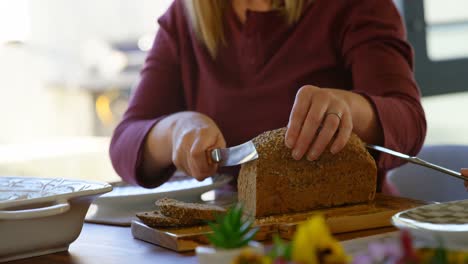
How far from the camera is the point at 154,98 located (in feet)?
5.24

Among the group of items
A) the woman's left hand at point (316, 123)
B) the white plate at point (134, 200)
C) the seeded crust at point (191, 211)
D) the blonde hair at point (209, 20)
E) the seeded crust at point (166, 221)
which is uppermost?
the blonde hair at point (209, 20)

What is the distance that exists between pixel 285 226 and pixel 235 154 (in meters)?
0.23

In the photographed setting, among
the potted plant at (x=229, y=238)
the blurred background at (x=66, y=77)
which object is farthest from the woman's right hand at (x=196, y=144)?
the blurred background at (x=66, y=77)

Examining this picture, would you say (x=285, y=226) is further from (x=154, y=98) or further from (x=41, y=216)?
(x=154, y=98)

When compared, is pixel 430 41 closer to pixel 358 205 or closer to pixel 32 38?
pixel 358 205

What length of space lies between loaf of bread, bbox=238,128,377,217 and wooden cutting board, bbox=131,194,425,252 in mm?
27

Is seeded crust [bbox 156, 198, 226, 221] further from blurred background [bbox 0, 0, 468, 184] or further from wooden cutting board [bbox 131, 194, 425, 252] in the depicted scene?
blurred background [bbox 0, 0, 468, 184]

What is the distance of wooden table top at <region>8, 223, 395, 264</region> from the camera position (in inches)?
35.7

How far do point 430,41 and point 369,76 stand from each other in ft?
4.89

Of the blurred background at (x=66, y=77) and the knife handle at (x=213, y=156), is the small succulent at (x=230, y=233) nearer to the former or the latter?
the knife handle at (x=213, y=156)

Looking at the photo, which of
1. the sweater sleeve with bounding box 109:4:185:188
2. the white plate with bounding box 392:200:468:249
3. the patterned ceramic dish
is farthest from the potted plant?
the sweater sleeve with bounding box 109:4:185:188

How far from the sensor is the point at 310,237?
43cm

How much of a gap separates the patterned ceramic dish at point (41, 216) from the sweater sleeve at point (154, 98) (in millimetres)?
457

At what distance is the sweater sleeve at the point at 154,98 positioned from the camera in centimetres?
148
